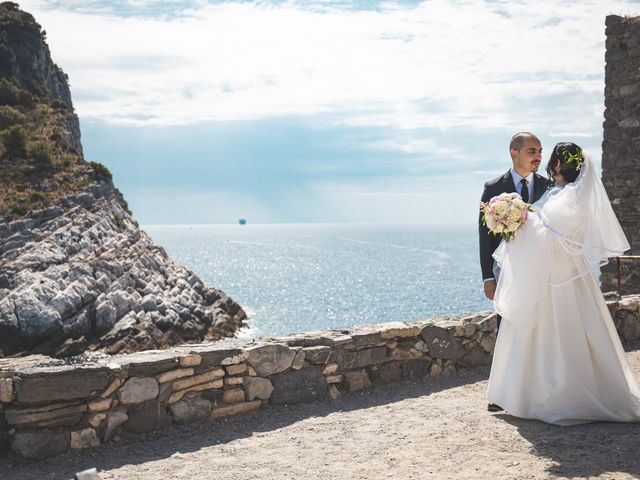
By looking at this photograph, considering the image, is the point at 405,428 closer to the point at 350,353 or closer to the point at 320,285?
the point at 350,353

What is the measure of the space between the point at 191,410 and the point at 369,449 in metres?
1.70

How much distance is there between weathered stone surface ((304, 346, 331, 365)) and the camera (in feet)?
21.0

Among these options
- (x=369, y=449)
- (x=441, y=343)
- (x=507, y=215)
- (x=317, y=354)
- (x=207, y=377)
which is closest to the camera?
(x=369, y=449)

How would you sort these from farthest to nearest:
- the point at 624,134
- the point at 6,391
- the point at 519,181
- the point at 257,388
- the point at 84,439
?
the point at 624,134 → the point at 257,388 → the point at 519,181 → the point at 84,439 → the point at 6,391

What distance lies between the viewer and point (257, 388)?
609cm

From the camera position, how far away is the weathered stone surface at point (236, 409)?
5.84m

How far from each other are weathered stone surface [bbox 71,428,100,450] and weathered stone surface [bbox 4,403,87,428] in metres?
0.10

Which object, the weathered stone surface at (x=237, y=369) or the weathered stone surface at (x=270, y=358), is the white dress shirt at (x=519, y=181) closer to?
the weathered stone surface at (x=270, y=358)

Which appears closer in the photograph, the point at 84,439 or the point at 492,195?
the point at 84,439

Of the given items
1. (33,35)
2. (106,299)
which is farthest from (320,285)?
(106,299)

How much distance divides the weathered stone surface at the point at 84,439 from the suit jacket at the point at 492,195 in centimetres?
364

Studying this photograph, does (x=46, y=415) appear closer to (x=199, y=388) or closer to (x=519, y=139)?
(x=199, y=388)

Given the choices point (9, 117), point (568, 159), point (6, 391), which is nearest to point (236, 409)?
point (6, 391)

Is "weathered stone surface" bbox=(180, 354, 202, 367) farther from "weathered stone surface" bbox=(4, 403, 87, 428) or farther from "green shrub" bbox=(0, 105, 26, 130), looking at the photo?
"green shrub" bbox=(0, 105, 26, 130)
